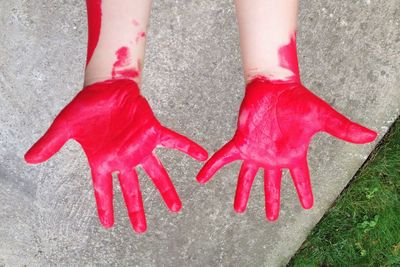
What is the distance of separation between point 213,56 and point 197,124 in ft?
0.82

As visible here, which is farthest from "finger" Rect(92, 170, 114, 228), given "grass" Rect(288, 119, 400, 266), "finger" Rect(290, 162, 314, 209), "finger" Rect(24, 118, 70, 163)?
"grass" Rect(288, 119, 400, 266)

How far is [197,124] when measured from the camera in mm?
1834

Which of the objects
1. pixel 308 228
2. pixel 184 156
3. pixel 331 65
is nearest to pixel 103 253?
pixel 184 156

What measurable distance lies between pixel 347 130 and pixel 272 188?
0.24 m

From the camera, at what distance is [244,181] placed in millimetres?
1310

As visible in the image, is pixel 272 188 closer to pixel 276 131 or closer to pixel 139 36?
pixel 276 131

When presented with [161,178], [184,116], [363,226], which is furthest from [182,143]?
[363,226]

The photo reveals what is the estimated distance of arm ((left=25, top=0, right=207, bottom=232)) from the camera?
4.05 feet

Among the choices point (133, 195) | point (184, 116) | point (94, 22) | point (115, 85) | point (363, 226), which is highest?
point (94, 22)

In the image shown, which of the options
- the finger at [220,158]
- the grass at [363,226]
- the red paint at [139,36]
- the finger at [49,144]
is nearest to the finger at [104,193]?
the finger at [49,144]

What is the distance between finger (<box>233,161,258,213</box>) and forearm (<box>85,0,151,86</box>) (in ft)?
1.19

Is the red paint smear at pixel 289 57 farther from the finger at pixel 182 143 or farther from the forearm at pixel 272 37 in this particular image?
the finger at pixel 182 143

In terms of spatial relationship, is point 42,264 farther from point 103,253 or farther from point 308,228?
point 308,228

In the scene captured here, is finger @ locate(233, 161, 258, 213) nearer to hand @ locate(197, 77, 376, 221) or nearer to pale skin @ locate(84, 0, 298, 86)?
hand @ locate(197, 77, 376, 221)
